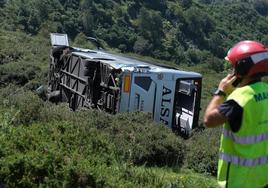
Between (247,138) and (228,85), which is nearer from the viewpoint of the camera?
(247,138)

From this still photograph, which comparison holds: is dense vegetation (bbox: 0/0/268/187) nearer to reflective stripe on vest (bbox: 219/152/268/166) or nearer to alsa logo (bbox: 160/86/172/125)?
alsa logo (bbox: 160/86/172/125)

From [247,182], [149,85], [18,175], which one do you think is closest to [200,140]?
[149,85]

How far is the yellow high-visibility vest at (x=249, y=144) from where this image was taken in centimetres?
350

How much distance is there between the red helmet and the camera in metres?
3.57

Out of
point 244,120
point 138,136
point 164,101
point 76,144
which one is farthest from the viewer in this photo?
point 164,101

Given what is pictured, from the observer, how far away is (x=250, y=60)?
3.56 metres

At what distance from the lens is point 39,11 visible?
247 ft

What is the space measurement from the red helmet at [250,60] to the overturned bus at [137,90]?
30.0ft

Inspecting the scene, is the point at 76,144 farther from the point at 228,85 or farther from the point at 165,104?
the point at 165,104

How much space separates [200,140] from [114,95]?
3002mm

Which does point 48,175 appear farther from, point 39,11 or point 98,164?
point 39,11

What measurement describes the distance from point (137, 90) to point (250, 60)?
30.9 feet

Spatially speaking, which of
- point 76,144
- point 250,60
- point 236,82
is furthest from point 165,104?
point 250,60

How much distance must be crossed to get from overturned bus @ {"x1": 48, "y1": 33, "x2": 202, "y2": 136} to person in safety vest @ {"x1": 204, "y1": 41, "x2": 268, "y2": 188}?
361 inches
